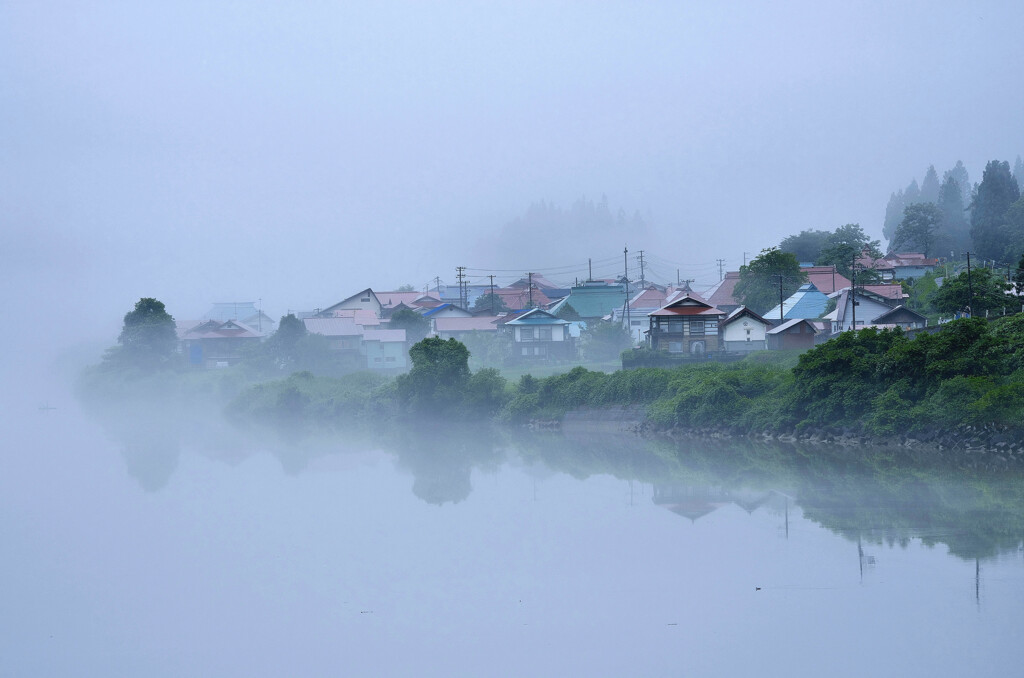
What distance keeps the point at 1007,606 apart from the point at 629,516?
5004 mm

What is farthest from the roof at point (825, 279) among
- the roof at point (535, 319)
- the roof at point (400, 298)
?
the roof at point (400, 298)

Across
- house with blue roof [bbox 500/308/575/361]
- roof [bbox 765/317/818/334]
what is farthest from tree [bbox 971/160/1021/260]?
house with blue roof [bbox 500/308/575/361]

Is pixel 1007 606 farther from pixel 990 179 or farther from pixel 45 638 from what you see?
pixel 990 179

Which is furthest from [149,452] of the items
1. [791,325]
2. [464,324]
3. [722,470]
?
[464,324]

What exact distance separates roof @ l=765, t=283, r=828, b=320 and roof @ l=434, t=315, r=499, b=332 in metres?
10.7

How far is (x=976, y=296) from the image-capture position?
22.1 m

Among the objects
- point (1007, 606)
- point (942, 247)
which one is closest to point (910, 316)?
point (1007, 606)

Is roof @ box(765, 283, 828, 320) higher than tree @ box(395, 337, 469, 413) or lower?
higher

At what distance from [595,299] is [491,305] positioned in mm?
4577

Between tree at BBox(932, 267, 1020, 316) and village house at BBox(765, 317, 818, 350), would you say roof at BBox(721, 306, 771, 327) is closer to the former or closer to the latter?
village house at BBox(765, 317, 818, 350)

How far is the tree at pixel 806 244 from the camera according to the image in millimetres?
42844

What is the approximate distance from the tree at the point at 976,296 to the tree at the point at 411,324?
18647 millimetres

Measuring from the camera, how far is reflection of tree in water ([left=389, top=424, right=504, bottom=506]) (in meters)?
14.6

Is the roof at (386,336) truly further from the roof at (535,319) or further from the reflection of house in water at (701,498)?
the reflection of house in water at (701,498)
